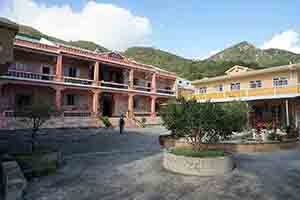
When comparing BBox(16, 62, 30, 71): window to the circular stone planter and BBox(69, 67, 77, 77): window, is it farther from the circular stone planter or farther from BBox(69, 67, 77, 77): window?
the circular stone planter

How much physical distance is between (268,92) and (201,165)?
53.2ft

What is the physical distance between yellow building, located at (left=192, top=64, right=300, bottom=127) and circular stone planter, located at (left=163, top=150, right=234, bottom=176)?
13.0m

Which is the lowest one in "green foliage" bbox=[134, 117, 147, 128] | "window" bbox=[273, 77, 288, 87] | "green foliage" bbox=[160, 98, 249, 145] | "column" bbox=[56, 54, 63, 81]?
"green foliage" bbox=[134, 117, 147, 128]

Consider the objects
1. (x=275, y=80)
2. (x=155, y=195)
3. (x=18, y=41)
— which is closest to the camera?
(x=155, y=195)

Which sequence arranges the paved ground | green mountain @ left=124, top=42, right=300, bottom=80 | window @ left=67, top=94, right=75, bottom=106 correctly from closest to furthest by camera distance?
1. the paved ground
2. window @ left=67, top=94, right=75, bottom=106
3. green mountain @ left=124, top=42, right=300, bottom=80

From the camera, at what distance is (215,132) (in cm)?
734

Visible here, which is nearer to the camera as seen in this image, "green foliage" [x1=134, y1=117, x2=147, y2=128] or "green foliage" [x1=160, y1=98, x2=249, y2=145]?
"green foliage" [x1=160, y1=98, x2=249, y2=145]

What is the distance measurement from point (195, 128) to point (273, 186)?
8.82ft

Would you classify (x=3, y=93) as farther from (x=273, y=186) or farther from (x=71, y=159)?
(x=273, y=186)

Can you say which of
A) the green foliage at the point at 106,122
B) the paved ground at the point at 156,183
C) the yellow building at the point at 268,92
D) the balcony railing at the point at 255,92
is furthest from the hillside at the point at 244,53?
the paved ground at the point at 156,183

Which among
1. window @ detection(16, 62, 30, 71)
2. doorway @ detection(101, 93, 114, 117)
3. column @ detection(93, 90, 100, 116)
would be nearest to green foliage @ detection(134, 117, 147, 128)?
doorway @ detection(101, 93, 114, 117)

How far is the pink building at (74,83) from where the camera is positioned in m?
19.0

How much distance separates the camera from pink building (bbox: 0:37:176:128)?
19.0 metres

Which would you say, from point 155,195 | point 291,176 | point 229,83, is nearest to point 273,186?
point 291,176
